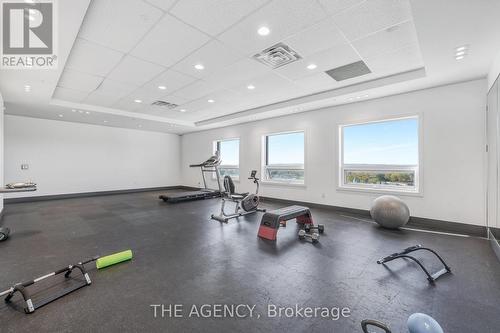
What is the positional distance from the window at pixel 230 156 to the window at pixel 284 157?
144 centimetres

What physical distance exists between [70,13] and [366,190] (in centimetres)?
605

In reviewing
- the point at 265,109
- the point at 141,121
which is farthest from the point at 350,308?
the point at 141,121

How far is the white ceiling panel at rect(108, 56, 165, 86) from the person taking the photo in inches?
144

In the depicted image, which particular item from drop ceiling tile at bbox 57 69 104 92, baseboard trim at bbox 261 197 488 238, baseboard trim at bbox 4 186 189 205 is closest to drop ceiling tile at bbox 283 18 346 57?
drop ceiling tile at bbox 57 69 104 92

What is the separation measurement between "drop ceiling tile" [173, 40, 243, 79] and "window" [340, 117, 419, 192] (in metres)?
3.69

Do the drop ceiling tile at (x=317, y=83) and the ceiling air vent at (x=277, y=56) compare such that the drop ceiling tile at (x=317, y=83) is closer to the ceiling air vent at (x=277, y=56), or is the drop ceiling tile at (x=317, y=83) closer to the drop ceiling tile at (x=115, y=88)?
the ceiling air vent at (x=277, y=56)

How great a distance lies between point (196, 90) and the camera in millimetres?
4992

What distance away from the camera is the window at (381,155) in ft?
15.5

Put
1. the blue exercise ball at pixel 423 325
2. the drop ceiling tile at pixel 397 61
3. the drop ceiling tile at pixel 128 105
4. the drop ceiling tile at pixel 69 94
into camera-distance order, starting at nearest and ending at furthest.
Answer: the blue exercise ball at pixel 423 325 < the drop ceiling tile at pixel 397 61 < the drop ceiling tile at pixel 69 94 < the drop ceiling tile at pixel 128 105

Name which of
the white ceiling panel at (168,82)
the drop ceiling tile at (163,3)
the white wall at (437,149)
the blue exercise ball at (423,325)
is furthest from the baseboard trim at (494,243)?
the white ceiling panel at (168,82)

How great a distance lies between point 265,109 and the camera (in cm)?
640

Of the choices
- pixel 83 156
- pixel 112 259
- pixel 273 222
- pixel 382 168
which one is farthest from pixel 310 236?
pixel 83 156

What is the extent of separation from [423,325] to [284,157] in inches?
231

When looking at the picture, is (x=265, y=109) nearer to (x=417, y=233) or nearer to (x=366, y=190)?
(x=366, y=190)
